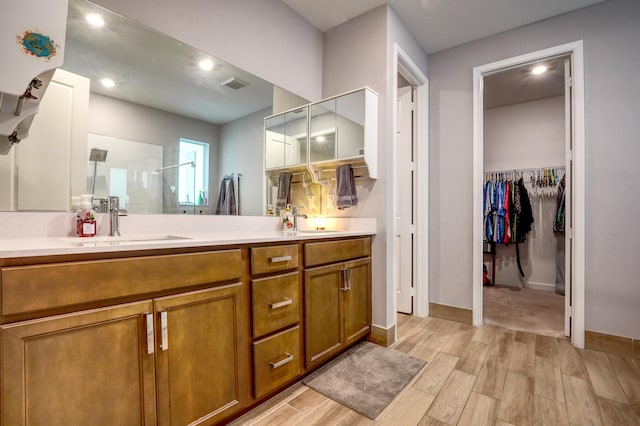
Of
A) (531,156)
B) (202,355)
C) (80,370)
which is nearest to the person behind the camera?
(80,370)

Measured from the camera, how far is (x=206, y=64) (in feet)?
5.94

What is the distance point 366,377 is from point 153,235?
58.8 inches

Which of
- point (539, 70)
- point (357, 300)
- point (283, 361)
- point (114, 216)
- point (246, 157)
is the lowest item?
point (283, 361)

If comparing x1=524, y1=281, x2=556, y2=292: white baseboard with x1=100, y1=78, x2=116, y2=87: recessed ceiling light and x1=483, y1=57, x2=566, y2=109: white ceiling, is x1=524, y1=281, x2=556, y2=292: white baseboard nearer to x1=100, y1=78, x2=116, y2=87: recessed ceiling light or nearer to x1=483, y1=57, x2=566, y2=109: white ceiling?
x1=483, y1=57, x2=566, y2=109: white ceiling

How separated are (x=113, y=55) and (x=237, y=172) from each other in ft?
2.90

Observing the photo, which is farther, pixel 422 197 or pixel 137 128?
pixel 422 197

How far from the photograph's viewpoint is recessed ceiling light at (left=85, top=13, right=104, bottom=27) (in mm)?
1370

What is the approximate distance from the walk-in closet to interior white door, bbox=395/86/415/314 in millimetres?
1400

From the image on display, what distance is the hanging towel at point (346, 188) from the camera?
235 centimetres

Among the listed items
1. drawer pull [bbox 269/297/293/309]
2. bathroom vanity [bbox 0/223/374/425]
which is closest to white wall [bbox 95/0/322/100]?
bathroom vanity [bbox 0/223/374/425]

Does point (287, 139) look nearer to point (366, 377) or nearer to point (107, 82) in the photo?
point (107, 82)

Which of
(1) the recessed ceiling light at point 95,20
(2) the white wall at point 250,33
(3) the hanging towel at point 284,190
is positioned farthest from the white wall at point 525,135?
(1) the recessed ceiling light at point 95,20

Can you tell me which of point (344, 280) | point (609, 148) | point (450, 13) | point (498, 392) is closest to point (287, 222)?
point (344, 280)

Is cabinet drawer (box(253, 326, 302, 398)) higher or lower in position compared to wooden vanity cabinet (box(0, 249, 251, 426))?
lower
